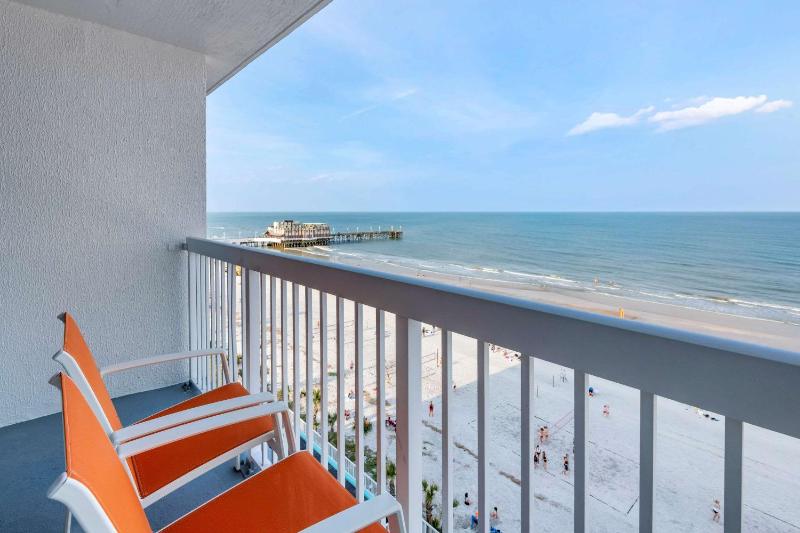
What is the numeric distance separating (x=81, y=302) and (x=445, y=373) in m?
2.58

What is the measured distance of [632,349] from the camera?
2.09 ft

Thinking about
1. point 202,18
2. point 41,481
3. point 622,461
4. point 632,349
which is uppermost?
point 202,18

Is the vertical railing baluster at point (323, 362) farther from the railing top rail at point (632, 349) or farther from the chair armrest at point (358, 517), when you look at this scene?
the chair armrest at point (358, 517)

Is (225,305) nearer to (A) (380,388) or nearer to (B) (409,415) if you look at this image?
(A) (380,388)

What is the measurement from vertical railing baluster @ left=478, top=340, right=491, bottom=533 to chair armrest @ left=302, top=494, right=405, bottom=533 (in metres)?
0.25

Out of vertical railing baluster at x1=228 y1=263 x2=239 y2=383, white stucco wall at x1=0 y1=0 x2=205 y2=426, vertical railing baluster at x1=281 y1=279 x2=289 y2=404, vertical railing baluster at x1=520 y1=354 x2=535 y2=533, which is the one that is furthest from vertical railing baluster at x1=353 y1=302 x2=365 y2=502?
white stucco wall at x1=0 y1=0 x2=205 y2=426

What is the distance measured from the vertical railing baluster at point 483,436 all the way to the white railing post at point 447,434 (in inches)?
3.9

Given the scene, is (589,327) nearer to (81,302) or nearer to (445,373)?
(445,373)

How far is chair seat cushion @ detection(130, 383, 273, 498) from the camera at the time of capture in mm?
1233

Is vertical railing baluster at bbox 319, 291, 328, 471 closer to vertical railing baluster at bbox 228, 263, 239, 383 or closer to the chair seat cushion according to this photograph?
the chair seat cushion

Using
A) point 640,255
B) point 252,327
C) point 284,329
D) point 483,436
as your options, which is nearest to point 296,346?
point 284,329

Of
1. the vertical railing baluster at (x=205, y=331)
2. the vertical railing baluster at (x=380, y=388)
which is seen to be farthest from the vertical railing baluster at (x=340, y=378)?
the vertical railing baluster at (x=205, y=331)

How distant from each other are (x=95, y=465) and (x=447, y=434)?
2.42 feet

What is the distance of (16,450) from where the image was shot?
7.10 feet
